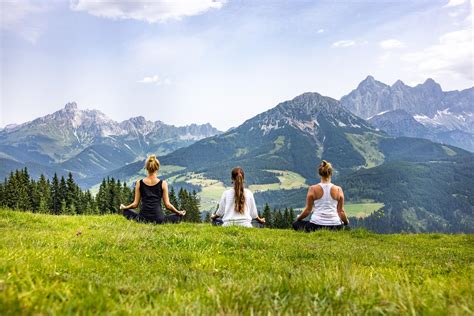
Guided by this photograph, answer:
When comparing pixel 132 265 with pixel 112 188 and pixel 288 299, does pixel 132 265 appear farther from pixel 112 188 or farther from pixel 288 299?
pixel 112 188

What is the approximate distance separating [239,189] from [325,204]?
12.5 feet

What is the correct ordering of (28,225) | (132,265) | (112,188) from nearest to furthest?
(132,265) → (28,225) → (112,188)

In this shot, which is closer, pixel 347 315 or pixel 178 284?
pixel 347 315

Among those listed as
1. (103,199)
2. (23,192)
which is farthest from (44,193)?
(103,199)

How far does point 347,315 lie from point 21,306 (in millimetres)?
2030

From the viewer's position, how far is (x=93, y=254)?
757 centimetres

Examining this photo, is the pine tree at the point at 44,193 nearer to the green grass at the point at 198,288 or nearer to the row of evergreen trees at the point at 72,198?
the row of evergreen trees at the point at 72,198

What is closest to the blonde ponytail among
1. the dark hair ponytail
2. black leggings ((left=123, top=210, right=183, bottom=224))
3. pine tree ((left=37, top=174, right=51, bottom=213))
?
black leggings ((left=123, top=210, right=183, bottom=224))

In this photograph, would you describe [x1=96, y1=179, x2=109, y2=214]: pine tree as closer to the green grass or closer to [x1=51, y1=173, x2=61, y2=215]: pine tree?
[x1=51, y1=173, x2=61, y2=215]: pine tree

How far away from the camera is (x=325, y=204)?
16.9 meters

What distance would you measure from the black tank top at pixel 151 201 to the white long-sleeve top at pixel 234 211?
108 inches

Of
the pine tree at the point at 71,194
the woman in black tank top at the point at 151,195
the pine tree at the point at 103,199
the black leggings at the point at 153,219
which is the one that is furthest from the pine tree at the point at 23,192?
the woman in black tank top at the point at 151,195

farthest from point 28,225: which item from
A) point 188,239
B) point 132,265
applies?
point 132,265

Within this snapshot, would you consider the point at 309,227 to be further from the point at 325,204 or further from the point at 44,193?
the point at 44,193
